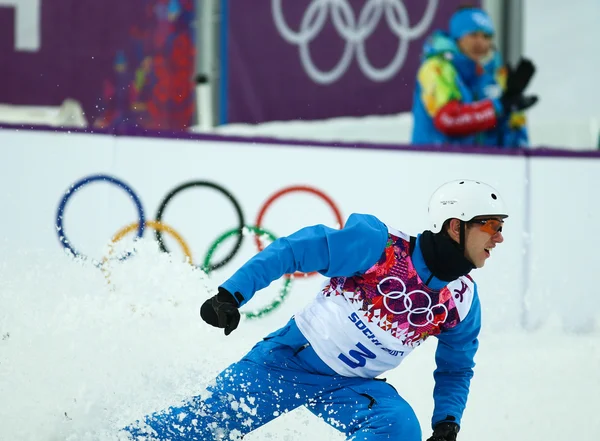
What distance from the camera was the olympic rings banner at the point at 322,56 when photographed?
25.5 ft

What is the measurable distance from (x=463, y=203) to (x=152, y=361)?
5.37 feet

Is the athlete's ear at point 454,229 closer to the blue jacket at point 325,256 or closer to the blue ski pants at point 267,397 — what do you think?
the blue jacket at point 325,256

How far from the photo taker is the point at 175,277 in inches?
205

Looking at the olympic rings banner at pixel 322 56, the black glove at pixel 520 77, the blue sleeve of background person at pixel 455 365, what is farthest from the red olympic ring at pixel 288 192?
the blue sleeve of background person at pixel 455 365

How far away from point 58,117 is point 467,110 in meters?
2.80

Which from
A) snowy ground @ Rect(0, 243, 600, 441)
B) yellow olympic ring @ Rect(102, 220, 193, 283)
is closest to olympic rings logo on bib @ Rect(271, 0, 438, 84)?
yellow olympic ring @ Rect(102, 220, 193, 283)

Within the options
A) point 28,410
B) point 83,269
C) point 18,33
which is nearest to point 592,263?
point 83,269

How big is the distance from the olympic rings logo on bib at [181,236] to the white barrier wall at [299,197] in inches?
0.9

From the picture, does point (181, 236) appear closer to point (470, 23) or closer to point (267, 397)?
point (470, 23)

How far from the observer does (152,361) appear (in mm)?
4355

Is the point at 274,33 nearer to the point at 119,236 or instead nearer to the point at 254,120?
the point at 254,120

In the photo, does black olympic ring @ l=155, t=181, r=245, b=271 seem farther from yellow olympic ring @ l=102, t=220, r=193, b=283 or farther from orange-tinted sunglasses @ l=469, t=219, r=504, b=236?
orange-tinted sunglasses @ l=469, t=219, r=504, b=236

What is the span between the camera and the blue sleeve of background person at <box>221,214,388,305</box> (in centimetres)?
330

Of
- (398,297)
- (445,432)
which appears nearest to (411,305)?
(398,297)
